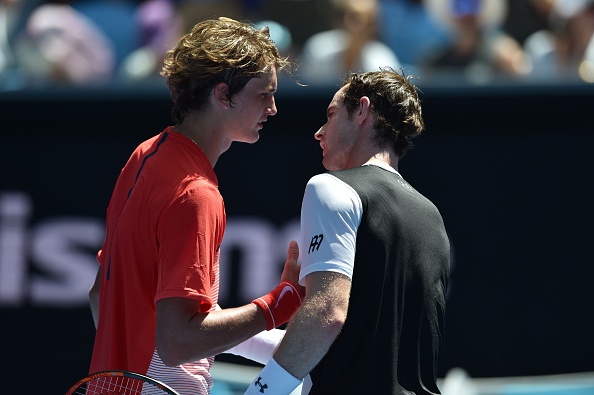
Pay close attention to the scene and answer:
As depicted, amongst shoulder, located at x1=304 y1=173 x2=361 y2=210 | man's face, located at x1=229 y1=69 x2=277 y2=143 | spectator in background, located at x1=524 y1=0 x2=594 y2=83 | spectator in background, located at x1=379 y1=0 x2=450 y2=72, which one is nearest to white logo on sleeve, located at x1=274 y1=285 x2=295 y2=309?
shoulder, located at x1=304 y1=173 x2=361 y2=210

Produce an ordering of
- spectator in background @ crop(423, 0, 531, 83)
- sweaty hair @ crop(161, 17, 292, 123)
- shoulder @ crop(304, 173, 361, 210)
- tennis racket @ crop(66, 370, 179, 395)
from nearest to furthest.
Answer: tennis racket @ crop(66, 370, 179, 395), shoulder @ crop(304, 173, 361, 210), sweaty hair @ crop(161, 17, 292, 123), spectator in background @ crop(423, 0, 531, 83)

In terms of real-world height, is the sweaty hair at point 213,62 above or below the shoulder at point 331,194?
above

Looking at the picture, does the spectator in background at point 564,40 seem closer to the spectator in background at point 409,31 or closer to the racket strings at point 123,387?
the spectator in background at point 409,31

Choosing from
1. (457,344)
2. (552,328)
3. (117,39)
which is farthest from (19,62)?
(552,328)

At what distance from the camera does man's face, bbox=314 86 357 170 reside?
2.91 metres

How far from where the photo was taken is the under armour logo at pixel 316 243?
2.55 m

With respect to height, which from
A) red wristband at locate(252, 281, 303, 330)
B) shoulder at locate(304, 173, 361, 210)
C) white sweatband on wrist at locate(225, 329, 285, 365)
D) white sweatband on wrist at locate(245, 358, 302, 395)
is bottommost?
white sweatband on wrist at locate(225, 329, 285, 365)

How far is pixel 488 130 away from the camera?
521 centimetres

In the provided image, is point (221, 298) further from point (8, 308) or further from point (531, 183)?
point (531, 183)

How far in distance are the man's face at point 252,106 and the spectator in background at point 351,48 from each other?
121 inches

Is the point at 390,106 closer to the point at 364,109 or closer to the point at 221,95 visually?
the point at 364,109

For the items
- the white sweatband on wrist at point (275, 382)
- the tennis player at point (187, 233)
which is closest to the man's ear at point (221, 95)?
the tennis player at point (187, 233)

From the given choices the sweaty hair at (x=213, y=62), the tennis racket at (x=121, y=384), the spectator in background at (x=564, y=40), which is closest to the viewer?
the tennis racket at (x=121, y=384)

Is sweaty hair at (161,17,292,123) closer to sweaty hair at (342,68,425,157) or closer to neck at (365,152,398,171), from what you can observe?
sweaty hair at (342,68,425,157)
